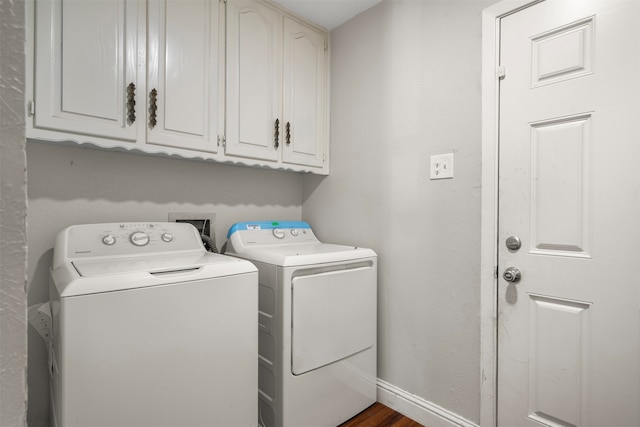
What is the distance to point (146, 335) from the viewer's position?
1109mm

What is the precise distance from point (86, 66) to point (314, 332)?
1512 mm

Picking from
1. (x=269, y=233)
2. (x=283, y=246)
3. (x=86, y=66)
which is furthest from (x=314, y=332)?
(x=86, y=66)

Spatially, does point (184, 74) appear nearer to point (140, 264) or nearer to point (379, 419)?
point (140, 264)

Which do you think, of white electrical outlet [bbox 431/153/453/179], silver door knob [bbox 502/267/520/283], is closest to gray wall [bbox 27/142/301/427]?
white electrical outlet [bbox 431/153/453/179]

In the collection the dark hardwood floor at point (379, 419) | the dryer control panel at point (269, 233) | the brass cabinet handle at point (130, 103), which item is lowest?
the dark hardwood floor at point (379, 419)

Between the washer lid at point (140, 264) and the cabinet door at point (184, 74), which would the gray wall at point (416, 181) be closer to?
the cabinet door at point (184, 74)

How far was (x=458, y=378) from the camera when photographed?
1633mm

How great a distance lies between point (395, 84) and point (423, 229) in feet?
2.78

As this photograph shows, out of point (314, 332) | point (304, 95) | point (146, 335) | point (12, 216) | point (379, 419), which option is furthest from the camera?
point (304, 95)

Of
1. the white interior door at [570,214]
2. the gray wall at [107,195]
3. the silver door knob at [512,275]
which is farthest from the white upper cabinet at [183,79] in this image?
the silver door knob at [512,275]

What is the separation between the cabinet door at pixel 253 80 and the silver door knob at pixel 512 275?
135 cm

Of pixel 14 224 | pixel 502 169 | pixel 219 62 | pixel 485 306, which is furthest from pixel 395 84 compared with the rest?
pixel 14 224

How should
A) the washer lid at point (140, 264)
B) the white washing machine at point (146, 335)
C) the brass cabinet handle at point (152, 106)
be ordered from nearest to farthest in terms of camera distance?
the white washing machine at point (146, 335) → the washer lid at point (140, 264) → the brass cabinet handle at point (152, 106)

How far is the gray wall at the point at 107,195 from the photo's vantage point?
4.85 ft
